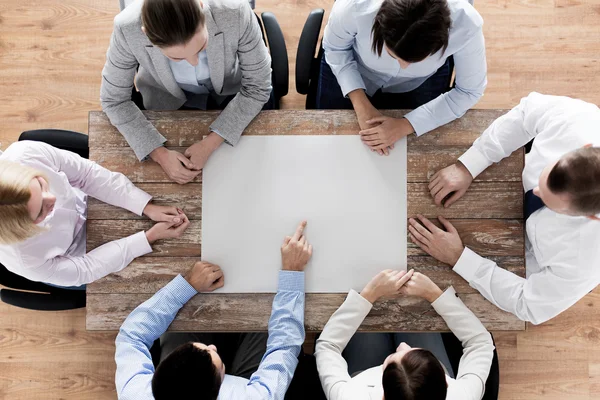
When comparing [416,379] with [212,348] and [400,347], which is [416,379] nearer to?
[400,347]

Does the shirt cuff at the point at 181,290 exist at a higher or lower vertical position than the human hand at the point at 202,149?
lower

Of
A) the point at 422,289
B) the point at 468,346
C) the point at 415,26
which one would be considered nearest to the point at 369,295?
the point at 422,289

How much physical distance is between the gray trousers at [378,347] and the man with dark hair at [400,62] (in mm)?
675

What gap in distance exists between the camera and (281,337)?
1463mm

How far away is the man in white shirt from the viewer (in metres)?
1.27

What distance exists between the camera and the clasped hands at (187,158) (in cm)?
152

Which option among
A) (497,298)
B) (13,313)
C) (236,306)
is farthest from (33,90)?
(497,298)

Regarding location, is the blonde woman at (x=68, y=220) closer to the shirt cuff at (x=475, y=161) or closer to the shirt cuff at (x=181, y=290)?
the shirt cuff at (x=181, y=290)

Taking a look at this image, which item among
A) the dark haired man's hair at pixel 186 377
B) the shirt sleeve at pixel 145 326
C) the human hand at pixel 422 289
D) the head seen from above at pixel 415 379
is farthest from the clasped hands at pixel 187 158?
the head seen from above at pixel 415 379

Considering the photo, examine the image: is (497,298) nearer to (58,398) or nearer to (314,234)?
(314,234)

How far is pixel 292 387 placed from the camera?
1.65 metres

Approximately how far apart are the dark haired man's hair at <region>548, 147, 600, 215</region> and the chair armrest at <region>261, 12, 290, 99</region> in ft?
3.02

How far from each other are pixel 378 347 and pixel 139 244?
0.89m

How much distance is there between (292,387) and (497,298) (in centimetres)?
72
